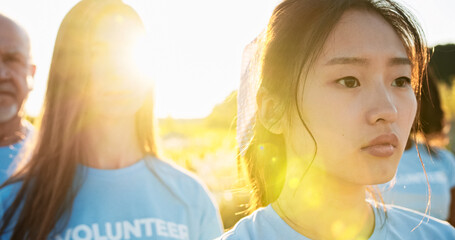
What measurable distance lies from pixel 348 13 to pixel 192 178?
1559mm

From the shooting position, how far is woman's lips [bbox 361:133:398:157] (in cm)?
148

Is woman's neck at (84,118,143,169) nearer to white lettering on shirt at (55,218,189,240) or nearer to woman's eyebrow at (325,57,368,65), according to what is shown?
white lettering on shirt at (55,218,189,240)

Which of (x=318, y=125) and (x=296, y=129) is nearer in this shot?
(x=318, y=125)

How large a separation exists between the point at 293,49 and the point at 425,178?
2.31 meters

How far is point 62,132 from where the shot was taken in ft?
8.32

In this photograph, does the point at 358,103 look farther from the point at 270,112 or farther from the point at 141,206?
the point at 141,206

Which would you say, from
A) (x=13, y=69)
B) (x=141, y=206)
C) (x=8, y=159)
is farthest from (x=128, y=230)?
(x=13, y=69)

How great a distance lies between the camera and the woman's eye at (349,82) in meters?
1.59

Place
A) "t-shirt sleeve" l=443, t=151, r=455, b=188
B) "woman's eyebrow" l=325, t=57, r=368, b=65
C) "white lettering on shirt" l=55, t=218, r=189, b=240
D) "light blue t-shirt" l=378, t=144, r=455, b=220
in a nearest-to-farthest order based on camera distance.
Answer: "woman's eyebrow" l=325, t=57, r=368, b=65 → "white lettering on shirt" l=55, t=218, r=189, b=240 → "light blue t-shirt" l=378, t=144, r=455, b=220 → "t-shirt sleeve" l=443, t=151, r=455, b=188

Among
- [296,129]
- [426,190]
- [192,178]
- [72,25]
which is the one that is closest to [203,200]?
[192,178]

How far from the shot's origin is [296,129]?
1766 millimetres

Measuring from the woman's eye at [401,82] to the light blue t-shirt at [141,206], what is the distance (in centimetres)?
145

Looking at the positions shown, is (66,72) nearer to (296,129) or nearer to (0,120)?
(0,120)

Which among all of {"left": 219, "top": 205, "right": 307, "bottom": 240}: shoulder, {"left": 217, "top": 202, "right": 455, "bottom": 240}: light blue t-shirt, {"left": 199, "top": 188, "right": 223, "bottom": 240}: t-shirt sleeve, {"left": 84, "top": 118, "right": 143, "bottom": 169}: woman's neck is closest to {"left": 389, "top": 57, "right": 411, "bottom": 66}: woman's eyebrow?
{"left": 217, "top": 202, "right": 455, "bottom": 240}: light blue t-shirt
